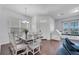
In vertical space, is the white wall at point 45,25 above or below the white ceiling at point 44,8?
below

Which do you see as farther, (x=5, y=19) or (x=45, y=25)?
(x=45, y=25)

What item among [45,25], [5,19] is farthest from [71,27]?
[5,19]

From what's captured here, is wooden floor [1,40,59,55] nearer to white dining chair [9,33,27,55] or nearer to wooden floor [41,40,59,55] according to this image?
wooden floor [41,40,59,55]

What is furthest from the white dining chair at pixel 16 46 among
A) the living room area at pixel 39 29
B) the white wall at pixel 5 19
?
the white wall at pixel 5 19

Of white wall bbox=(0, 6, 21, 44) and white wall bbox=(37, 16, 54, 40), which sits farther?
white wall bbox=(37, 16, 54, 40)

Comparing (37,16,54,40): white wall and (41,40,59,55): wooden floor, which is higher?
(37,16,54,40): white wall

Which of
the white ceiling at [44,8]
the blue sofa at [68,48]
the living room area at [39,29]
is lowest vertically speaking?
the blue sofa at [68,48]

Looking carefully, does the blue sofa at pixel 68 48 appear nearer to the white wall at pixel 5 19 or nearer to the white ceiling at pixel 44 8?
the white ceiling at pixel 44 8

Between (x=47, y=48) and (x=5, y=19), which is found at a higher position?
(x=5, y=19)

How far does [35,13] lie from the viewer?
71.7 inches

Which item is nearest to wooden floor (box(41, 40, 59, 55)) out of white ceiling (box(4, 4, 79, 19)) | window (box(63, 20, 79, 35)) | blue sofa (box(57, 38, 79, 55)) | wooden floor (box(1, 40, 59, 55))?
wooden floor (box(1, 40, 59, 55))

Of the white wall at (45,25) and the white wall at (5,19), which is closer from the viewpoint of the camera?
the white wall at (5,19)

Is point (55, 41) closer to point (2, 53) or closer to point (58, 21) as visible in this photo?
point (58, 21)

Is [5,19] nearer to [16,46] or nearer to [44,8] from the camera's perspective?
[16,46]
